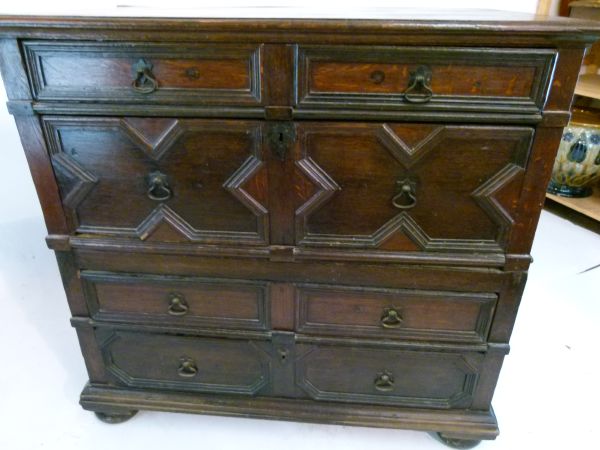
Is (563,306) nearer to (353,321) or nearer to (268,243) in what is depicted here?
(353,321)

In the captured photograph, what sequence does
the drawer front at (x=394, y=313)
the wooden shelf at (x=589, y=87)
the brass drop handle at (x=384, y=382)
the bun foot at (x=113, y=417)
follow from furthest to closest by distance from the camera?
the wooden shelf at (x=589, y=87) < the bun foot at (x=113, y=417) < the brass drop handle at (x=384, y=382) < the drawer front at (x=394, y=313)

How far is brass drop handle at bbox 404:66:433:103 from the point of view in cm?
88

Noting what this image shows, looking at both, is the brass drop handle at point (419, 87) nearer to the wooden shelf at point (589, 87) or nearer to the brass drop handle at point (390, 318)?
the brass drop handle at point (390, 318)

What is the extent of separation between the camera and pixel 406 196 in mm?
993

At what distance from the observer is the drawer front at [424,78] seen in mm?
863

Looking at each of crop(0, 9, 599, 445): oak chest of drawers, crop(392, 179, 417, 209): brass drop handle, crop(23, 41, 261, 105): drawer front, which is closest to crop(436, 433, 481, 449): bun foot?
crop(0, 9, 599, 445): oak chest of drawers

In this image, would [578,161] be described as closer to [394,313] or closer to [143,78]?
[394,313]

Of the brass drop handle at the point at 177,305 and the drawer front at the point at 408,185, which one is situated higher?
the drawer front at the point at 408,185

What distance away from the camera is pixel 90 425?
133cm

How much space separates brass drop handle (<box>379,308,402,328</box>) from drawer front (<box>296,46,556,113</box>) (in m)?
0.50

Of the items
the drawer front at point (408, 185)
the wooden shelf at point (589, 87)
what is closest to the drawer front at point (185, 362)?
the drawer front at point (408, 185)

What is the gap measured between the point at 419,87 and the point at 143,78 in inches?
22.1

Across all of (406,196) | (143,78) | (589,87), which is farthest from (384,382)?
(589,87)

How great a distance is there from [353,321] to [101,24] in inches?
34.1
